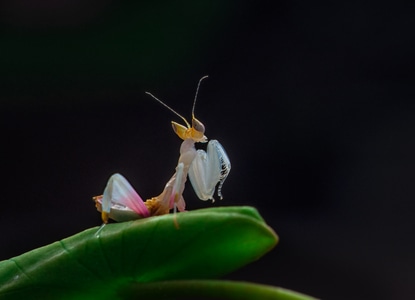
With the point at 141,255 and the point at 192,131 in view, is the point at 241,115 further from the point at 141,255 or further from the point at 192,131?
the point at 141,255

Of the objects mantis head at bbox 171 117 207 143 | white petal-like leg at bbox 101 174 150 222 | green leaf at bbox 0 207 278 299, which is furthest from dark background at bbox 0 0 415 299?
green leaf at bbox 0 207 278 299

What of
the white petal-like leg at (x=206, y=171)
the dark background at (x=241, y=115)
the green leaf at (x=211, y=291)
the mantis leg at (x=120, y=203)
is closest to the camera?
the green leaf at (x=211, y=291)

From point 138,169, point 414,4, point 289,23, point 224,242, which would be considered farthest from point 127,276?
point 414,4

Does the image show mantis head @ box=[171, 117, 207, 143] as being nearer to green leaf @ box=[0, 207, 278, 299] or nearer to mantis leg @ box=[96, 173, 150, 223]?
mantis leg @ box=[96, 173, 150, 223]

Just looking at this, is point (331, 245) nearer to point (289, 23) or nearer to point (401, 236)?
point (401, 236)

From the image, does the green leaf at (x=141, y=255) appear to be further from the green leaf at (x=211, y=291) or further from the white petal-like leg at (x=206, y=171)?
the white petal-like leg at (x=206, y=171)

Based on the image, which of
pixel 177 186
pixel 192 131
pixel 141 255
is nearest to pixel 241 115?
pixel 192 131

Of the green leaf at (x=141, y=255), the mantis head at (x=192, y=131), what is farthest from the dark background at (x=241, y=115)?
the green leaf at (x=141, y=255)
